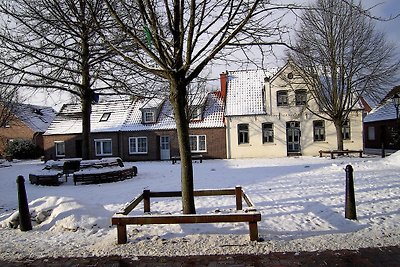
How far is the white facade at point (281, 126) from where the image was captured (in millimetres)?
25266

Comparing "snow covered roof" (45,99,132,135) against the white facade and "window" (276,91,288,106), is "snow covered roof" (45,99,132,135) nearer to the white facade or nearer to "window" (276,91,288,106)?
the white facade

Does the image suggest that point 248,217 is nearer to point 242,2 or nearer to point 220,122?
point 242,2

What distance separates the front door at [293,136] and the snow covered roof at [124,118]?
570 cm

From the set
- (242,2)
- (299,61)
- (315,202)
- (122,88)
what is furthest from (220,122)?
(242,2)

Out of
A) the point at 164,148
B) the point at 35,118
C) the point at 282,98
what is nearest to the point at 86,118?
the point at 164,148

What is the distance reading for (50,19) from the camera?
11.3 m

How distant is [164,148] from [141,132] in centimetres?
256

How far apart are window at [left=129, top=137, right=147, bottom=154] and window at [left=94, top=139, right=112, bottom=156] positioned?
222 centimetres

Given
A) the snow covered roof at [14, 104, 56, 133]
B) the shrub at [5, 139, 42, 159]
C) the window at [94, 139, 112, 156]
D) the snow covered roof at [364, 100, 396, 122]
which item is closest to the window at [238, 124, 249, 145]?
the window at [94, 139, 112, 156]

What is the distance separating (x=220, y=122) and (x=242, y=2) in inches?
830

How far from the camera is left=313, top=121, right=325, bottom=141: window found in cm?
2553

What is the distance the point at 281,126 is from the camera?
1012 inches

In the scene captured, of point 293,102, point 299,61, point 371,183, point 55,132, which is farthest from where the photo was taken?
point 55,132

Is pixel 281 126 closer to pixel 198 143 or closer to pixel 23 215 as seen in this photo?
pixel 198 143
